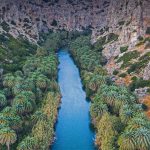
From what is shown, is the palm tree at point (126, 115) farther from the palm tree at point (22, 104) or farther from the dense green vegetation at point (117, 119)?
the palm tree at point (22, 104)

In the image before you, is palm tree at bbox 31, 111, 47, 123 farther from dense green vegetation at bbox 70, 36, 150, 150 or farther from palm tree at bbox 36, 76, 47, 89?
palm tree at bbox 36, 76, 47, 89

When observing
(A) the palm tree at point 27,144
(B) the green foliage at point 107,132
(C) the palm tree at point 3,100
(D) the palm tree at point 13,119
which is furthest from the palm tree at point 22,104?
(B) the green foliage at point 107,132

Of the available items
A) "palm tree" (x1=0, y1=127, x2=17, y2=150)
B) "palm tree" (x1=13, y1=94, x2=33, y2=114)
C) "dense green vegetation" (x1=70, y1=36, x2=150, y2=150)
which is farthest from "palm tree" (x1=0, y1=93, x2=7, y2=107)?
"dense green vegetation" (x1=70, y1=36, x2=150, y2=150)

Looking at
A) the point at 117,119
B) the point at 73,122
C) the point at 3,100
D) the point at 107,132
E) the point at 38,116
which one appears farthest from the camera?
the point at 73,122

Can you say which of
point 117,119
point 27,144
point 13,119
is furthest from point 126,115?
point 13,119

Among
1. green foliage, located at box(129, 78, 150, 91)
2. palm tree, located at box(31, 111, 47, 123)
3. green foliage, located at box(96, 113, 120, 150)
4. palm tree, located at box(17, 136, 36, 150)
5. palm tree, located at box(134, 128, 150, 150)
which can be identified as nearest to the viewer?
palm tree, located at box(134, 128, 150, 150)

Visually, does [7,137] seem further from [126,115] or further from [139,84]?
[139,84]
